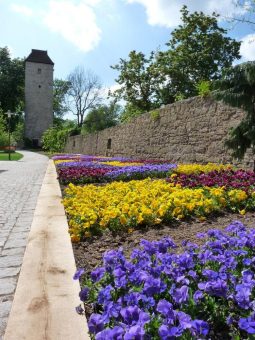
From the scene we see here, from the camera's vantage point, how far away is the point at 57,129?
52.6m

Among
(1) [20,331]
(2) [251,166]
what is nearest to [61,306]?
(1) [20,331]

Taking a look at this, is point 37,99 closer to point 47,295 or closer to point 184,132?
point 184,132

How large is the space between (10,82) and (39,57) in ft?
23.2

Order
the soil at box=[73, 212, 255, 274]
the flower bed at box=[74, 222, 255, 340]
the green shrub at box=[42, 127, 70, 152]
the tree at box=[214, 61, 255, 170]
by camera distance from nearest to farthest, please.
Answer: the flower bed at box=[74, 222, 255, 340]
the soil at box=[73, 212, 255, 274]
the tree at box=[214, 61, 255, 170]
the green shrub at box=[42, 127, 70, 152]

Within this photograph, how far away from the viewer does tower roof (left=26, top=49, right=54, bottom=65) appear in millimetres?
64000

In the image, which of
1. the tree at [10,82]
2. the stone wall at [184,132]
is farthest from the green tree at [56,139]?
the stone wall at [184,132]

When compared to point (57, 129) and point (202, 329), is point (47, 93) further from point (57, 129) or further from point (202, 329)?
point (202, 329)

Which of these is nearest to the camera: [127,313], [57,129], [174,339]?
[174,339]

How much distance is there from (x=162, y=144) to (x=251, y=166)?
5846 millimetres

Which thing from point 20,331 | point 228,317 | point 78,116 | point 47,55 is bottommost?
point 20,331

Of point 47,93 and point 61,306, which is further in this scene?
point 47,93

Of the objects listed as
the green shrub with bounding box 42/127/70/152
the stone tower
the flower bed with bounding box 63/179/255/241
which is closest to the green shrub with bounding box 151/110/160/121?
the flower bed with bounding box 63/179/255/241

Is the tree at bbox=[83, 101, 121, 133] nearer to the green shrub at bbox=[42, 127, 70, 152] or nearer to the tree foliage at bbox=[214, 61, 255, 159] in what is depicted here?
the green shrub at bbox=[42, 127, 70, 152]

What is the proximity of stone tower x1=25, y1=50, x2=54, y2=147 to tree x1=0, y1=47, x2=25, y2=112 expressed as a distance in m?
3.06
